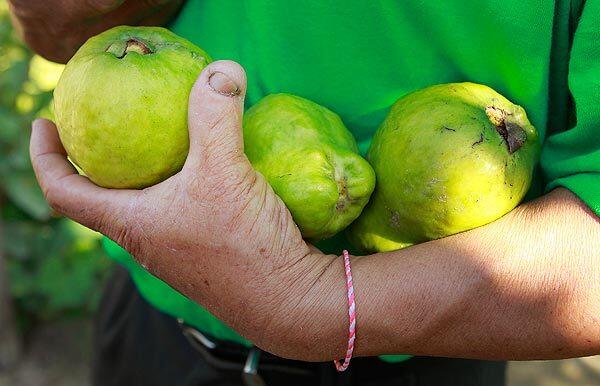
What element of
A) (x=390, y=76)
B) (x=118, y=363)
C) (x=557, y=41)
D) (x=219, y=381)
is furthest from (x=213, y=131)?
(x=118, y=363)

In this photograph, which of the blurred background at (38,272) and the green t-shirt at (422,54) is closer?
the green t-shirt at (422,54)

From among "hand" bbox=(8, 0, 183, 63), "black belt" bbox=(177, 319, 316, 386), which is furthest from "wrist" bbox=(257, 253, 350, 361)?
"hand" bbox=(8, 0, 183, 63)

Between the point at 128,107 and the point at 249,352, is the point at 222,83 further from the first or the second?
the point at 249,352

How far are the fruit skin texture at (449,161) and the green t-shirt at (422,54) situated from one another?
2.8 inches

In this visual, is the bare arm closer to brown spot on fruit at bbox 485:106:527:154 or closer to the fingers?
the fingers

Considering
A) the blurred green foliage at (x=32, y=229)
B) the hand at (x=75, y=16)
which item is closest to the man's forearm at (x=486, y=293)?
the hand at (x=75, y=16)

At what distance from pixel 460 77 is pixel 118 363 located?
1.50m

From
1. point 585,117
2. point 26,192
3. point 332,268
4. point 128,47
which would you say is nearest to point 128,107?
point 128,47

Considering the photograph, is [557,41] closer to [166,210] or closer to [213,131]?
[213,131]

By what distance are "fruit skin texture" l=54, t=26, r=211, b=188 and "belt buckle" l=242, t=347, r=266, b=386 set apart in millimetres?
633

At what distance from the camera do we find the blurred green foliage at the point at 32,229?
4.00 meters

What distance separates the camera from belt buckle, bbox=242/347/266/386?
73.7 inches

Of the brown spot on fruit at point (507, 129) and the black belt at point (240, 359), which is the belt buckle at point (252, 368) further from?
the brown spot on fruit at point (507, 129)

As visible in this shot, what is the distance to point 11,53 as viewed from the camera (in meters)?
4.28
